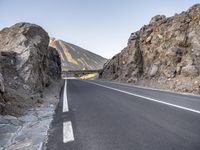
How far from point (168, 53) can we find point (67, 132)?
2555 cm

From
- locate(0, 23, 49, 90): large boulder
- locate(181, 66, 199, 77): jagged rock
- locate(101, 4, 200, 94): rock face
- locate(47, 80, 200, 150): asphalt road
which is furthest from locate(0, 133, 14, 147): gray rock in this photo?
locate(181, 66, 199, 77): jagged rock

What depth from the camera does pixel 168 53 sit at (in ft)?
96.1

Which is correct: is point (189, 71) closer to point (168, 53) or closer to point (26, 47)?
point (168, 53)

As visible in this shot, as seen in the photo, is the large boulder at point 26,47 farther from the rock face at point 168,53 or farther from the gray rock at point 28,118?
the rock face at point 168,53

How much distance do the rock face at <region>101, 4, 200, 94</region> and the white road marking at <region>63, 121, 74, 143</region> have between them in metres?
14.6

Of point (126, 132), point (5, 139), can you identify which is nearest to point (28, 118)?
point (5, 139)

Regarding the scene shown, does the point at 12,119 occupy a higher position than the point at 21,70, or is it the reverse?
the point at 21,70

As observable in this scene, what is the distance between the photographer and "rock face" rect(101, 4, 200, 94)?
23828mm

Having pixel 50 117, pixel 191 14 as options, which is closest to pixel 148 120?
pixel 50 117

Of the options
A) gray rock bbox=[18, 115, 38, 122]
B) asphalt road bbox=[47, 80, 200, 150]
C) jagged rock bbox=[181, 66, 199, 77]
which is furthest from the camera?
jagged rock bbox=[181, 66, 199, 77]

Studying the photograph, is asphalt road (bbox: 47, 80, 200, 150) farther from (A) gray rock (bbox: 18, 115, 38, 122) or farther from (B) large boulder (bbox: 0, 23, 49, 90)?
(B) large boulder (bbox: 0, 23, 49, 90)

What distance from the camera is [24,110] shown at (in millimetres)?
9039

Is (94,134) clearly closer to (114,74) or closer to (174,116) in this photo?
(174,116)

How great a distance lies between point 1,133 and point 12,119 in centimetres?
138
